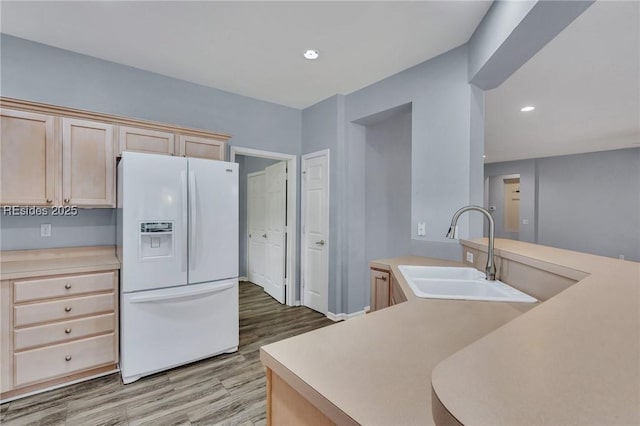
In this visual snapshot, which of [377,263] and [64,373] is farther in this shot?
[377,263]

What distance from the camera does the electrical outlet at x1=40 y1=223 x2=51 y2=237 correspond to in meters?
2.57

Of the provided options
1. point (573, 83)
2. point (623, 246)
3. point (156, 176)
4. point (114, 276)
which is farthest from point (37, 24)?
point (623, 246)

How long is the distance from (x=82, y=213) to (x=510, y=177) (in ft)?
30.7

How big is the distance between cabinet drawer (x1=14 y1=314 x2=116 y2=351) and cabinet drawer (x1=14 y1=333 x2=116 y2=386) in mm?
46

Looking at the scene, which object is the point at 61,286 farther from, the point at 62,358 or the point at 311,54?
the point at 311,54

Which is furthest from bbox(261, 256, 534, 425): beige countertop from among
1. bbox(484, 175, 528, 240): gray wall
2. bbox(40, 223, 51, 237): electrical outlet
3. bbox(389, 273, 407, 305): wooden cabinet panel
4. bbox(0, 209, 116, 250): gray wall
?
bbox(484, 175, 528, 240): gray wall

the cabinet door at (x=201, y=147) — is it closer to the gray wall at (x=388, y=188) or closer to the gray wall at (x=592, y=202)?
the gray wall at (x=388, y=188)

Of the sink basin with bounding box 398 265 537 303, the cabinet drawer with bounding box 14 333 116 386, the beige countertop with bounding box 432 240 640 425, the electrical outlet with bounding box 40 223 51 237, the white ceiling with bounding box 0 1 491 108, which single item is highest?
the white ceiling with bounding box 0 1 491 108

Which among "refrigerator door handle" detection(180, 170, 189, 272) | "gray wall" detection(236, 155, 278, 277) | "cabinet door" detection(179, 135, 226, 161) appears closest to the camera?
"refrigerator door handle" detection(180, 170, 189, 272)

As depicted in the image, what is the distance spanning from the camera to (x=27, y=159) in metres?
2.28

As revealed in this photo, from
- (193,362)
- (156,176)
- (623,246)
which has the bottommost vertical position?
(193,362)

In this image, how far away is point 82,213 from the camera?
272 centimetres

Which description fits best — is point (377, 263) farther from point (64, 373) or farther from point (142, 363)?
point (64, 373)

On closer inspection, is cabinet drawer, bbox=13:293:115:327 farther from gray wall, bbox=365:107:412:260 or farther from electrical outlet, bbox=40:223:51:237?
gray wall, bbox=365:107:412:260
